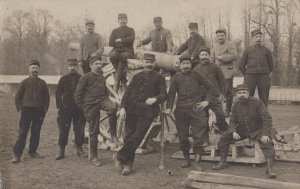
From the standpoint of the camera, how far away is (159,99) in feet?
22.5

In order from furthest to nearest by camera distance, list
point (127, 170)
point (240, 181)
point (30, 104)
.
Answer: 1. point (30, 104)
2. point (127, 170)
3. point (240, 181)

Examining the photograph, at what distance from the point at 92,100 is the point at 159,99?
1.49 m

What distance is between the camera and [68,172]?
680 centimetres

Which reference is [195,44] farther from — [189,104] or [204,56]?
[189,104]

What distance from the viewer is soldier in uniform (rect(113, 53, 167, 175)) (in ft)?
22.2

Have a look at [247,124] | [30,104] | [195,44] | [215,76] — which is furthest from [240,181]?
[30,104]

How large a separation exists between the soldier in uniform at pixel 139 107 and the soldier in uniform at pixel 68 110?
160 centimetres

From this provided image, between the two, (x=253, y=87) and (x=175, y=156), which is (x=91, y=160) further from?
(x=253, y=87)

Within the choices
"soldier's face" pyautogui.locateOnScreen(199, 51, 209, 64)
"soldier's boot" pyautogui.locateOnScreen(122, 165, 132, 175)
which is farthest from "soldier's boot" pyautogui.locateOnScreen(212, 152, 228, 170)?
"soldier's face" pyautogui.locateOnScreen(199, 51, 209, 64)

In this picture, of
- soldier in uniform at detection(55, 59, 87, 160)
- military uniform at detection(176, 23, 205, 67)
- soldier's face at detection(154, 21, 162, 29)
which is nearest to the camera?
soldier in uniform at detection(55, 59, 87, 160)

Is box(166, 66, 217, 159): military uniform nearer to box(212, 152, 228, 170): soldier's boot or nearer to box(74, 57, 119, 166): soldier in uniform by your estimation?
box(212, 152, 228, 170): soldier's boot

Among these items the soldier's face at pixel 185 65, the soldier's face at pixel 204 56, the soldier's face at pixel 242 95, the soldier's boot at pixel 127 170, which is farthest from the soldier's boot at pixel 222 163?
the soldier's face at pixel 204 56

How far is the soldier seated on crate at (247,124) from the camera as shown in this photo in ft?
21.6

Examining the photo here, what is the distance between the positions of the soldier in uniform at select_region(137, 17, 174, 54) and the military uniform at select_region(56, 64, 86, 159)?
2276 mm
